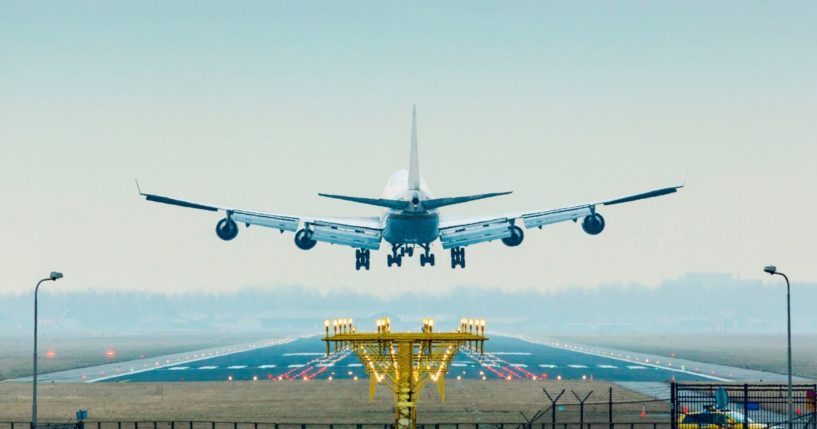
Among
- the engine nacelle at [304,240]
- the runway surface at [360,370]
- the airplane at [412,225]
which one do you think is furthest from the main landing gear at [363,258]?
the runway surface at [360,370]

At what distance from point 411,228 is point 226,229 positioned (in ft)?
42.4

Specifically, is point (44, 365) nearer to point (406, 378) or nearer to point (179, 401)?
point (179, 401)

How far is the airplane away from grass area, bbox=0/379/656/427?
14.0 meters

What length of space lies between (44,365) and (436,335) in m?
139

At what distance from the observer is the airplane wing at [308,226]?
69.6m

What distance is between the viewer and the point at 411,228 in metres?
72.1

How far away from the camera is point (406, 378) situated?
5681 centimetres

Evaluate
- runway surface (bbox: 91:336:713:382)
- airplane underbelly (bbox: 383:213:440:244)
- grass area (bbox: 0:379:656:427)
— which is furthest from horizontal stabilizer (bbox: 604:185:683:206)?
runway surface (bbox: 91:336:713:382)

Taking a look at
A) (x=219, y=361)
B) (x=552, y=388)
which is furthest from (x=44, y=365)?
(x=552, y=388)

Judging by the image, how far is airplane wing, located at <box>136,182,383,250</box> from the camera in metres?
69.6

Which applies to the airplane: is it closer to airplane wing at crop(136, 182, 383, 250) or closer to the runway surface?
airplane wing at crop(136, 182, 383, 250)

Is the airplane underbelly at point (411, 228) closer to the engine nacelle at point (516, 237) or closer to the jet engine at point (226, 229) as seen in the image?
the engine nacelle at point (516, 237)

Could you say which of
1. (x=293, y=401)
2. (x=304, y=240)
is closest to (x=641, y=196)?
(x=304, y=240)

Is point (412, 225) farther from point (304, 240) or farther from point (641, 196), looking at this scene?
point (641, 196)
